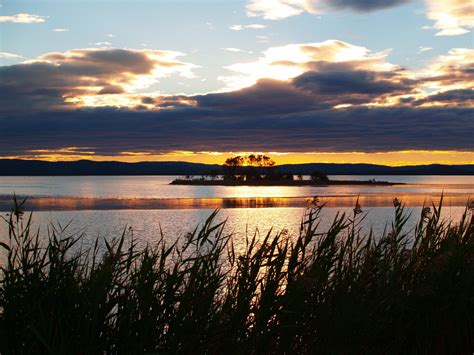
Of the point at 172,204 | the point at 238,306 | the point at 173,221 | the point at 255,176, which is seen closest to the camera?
the point at 238,306

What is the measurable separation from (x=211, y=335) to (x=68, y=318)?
5.18 feet

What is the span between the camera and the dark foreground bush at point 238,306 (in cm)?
602

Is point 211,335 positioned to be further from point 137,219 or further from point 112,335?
point 137,219

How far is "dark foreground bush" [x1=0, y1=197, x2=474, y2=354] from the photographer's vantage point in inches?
237

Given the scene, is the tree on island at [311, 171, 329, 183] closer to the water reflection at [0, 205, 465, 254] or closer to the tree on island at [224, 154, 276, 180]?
the tree on island at [224, 154, 276, 180]

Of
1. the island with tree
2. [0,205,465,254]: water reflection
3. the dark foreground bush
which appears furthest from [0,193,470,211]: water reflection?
the island with tree

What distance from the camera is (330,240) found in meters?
7.47

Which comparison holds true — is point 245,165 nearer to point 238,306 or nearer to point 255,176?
point 255,176

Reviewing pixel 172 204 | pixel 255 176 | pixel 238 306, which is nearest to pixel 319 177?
pixel 255 176

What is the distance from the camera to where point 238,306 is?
6574 mm

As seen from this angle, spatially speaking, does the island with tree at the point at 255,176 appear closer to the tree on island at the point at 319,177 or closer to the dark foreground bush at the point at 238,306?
the tree on island at the point at 319,177

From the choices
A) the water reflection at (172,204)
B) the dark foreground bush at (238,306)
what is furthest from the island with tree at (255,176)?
the dark foreground bush at (238,306)

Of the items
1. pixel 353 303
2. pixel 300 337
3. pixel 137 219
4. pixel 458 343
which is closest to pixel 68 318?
pixel 300 337

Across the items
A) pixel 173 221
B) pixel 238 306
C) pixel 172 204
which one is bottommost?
pixel 173 221
